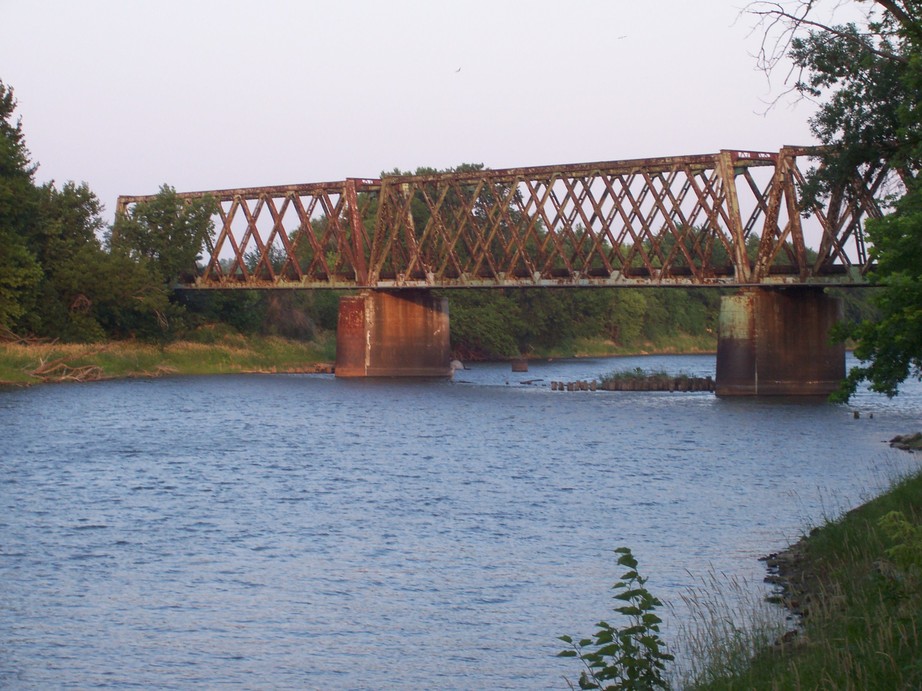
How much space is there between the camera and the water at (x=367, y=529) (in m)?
17.2

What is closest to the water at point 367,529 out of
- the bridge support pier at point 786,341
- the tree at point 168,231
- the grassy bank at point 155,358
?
the bridge support pier at point 786,341

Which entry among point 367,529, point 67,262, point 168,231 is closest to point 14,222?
point 67,262

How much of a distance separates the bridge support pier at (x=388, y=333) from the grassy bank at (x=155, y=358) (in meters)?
11.6

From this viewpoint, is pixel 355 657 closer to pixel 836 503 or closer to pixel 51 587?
pixel 51 587

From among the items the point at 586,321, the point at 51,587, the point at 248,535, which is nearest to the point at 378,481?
the point at 248,535

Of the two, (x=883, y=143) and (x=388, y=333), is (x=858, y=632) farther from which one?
(x=388, y=333)

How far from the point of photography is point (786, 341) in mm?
66250

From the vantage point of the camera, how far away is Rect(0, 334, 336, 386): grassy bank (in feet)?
238

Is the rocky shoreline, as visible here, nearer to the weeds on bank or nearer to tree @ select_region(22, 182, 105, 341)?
the weeds on bank

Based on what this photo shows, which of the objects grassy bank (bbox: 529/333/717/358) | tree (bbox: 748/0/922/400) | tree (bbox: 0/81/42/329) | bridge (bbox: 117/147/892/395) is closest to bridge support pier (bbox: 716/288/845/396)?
bridge (bbox: 117/147/892/395)

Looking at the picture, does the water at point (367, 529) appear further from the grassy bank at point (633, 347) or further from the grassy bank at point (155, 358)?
the grassy bank at point (633, 347)

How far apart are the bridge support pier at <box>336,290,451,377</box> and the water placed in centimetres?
2837

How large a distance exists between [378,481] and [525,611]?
1602 centimetres

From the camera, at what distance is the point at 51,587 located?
68.0 ft
